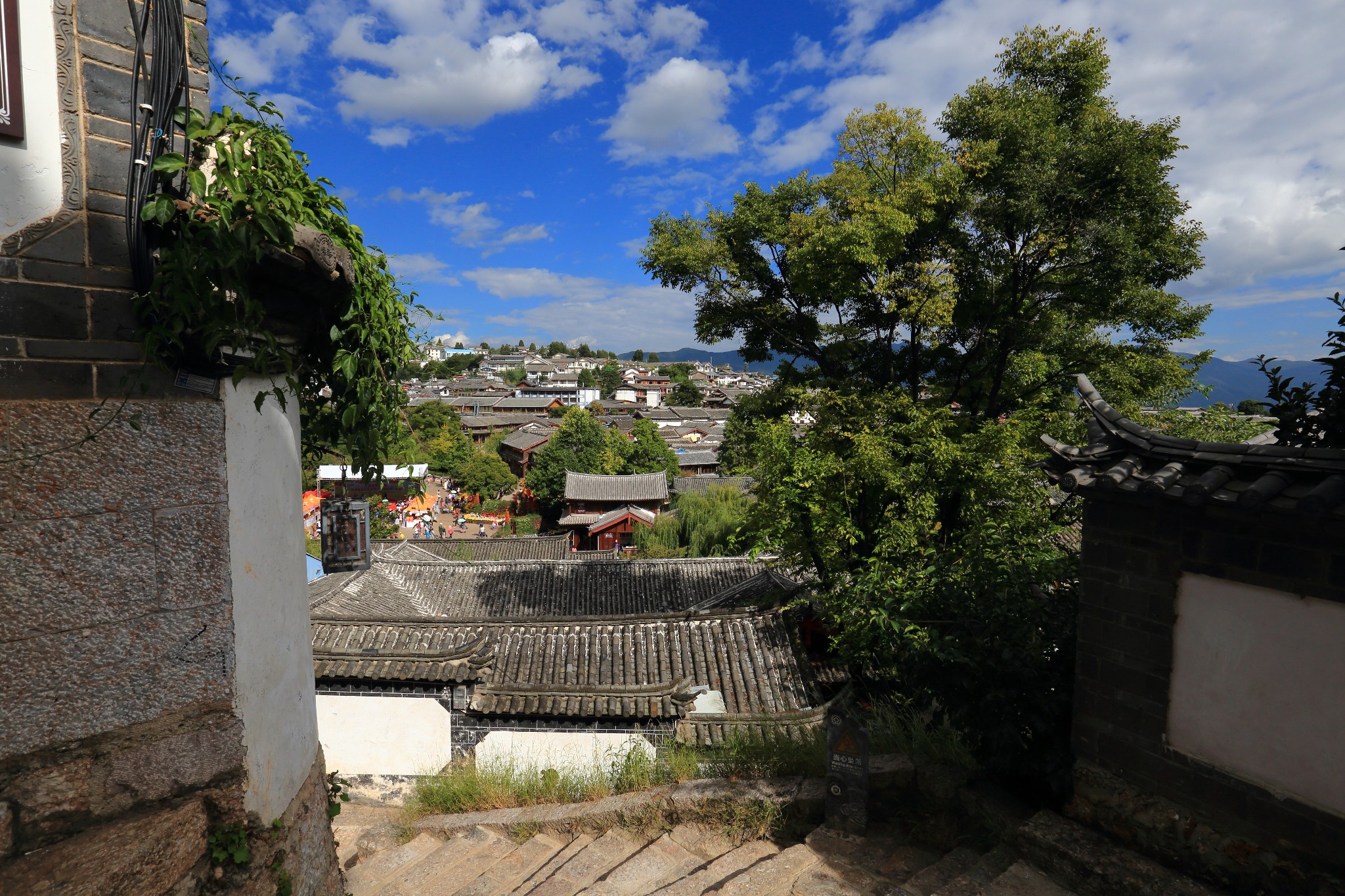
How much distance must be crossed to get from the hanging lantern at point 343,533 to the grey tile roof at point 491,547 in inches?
667

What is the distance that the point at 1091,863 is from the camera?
A: 11.9 feet

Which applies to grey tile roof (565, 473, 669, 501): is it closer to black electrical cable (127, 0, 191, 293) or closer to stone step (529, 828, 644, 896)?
stone step (529, 828, 644, 896)

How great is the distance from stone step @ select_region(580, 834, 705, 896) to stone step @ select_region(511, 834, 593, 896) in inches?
14.8

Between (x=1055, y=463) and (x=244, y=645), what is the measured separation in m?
4.09

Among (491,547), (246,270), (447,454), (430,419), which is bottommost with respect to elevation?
(491,547)

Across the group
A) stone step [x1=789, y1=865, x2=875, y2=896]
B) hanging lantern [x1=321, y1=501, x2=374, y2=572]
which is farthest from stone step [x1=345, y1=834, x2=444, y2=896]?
stone step [x1=789, y1=865, x2=875, y2=896]

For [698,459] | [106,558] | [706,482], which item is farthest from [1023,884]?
[698,459]

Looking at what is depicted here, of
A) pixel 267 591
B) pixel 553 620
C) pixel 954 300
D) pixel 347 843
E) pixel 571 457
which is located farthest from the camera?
pixel 571 457

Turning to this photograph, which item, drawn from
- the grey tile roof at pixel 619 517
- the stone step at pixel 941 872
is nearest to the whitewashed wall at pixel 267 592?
the stone step at pixel 941 872

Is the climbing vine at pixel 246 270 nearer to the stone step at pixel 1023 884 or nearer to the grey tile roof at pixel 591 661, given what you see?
the stone step at pixel 1023 884

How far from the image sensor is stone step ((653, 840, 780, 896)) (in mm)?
3668

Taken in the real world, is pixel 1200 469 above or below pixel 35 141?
below

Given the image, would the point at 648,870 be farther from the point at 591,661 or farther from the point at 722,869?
the point at 591,661

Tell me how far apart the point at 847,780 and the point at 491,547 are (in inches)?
864
